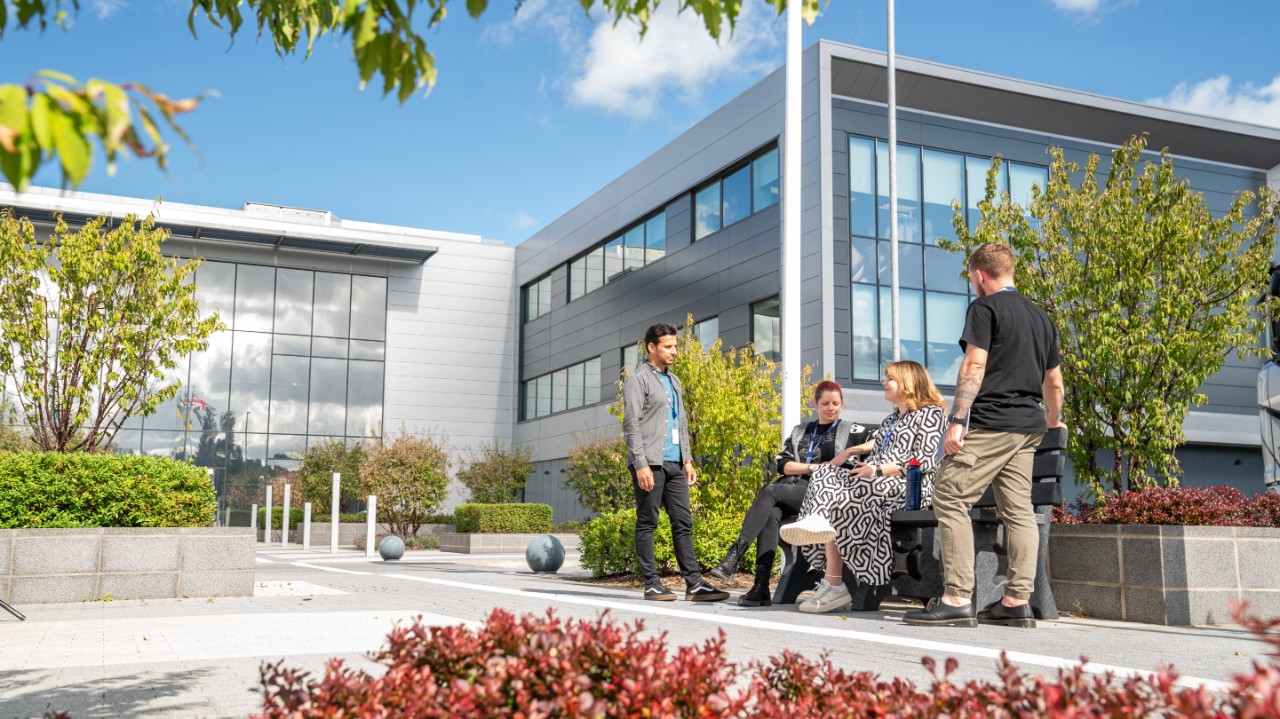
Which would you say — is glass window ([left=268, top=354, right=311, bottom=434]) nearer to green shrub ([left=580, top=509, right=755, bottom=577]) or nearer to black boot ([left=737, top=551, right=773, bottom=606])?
green shrub ([left=580, top=509, right=755, bottom=577])

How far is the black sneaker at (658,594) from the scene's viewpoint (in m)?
8.12

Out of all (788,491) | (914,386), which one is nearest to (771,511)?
(788,491)

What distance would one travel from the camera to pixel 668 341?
8406 millimetres

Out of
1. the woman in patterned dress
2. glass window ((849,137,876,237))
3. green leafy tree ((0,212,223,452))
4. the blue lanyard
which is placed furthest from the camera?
glass window ((849,137,876,237))

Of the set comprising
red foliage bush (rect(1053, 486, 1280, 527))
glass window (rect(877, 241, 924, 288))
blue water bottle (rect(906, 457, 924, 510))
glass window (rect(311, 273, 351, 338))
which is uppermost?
glass window (rect(311, 273, 351, 338))

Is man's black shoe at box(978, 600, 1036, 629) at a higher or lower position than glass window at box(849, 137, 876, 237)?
lower

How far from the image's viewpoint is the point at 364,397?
142 ft

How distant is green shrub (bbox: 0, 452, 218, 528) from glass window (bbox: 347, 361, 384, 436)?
33732 mm

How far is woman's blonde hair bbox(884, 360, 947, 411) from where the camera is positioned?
7.05 metres

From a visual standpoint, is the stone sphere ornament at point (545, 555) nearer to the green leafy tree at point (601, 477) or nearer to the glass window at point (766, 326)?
the green leafy tree at point (601, 477)

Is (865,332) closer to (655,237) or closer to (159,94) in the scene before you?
(655,237)

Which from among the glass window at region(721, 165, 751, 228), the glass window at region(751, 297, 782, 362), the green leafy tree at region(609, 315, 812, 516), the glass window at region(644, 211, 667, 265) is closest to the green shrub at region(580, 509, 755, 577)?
the green leafy tree at region(609, 315, 812, 516)

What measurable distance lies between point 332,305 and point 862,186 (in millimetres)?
24184

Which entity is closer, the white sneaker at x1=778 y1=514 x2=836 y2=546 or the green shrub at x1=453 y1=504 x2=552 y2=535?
the white sneaker at x1=778 y1=514 x2=836 y2=546
